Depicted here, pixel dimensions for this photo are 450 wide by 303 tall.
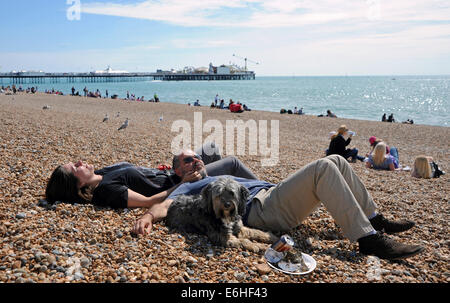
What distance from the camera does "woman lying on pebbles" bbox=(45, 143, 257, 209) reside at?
12.9 ft

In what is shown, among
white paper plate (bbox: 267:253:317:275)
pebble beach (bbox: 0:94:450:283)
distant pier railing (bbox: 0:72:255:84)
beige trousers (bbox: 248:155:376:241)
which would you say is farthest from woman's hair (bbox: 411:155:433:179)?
distant pier railing (bbox: 0:72:255:84)

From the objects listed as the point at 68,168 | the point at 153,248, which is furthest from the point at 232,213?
the point at 68,168

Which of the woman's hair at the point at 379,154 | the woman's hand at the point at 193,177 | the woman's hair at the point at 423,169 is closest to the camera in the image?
the woman's hand at the point at 193,177

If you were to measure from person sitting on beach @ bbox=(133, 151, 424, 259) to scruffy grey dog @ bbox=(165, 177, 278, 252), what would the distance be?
0.18 meters

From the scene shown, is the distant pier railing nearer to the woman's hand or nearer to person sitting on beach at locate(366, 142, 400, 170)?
person sitting on beach at locate(366, 142, 400, 170)

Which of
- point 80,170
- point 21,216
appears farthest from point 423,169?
point 21,216

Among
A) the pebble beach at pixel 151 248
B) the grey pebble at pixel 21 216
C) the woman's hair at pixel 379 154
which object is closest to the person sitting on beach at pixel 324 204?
the pebble beach at pixel 151 248

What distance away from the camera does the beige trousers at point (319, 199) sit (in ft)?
10.5

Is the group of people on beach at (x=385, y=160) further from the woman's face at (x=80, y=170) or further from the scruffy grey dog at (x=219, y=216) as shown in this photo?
the woman's face at (x=80, y=170)

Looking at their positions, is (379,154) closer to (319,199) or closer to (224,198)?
(319,199)

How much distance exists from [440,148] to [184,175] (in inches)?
603

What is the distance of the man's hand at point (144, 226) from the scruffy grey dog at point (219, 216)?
23cm
